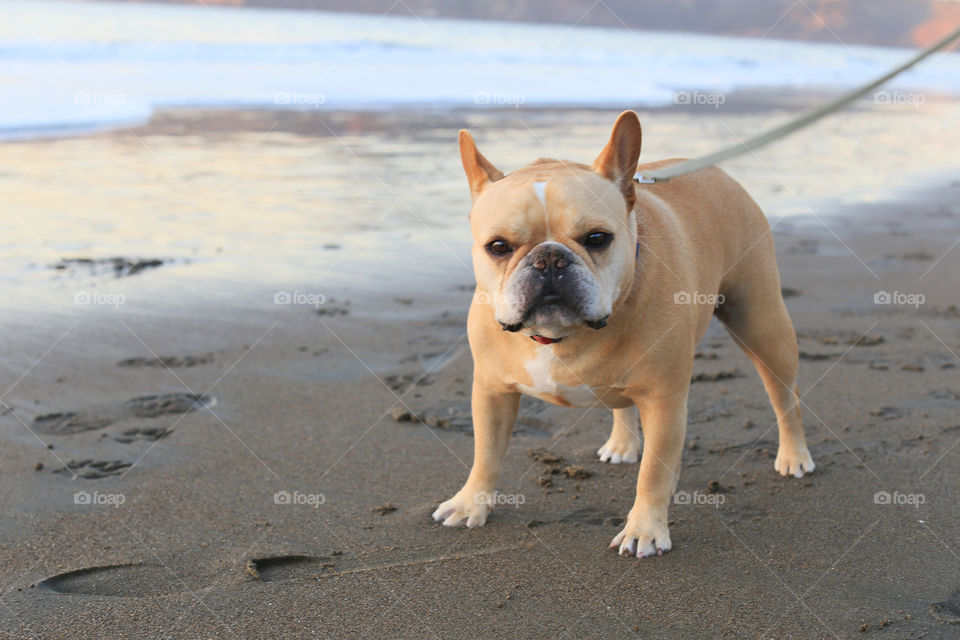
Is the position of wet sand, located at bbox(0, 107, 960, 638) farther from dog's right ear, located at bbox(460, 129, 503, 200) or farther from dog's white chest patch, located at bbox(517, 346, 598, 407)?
dog's right ear, located at bbox(460, 129, 503, 200)

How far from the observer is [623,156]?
10.4ft

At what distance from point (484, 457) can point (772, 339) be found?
1.36m

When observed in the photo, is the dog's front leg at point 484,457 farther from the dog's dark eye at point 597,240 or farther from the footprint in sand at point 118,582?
the footprint in sand at point 118,582

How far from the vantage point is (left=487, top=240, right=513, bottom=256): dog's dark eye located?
3010mm

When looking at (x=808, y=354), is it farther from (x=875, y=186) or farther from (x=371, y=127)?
(x=371, y=127)

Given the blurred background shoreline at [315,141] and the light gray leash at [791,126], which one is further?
the blurred background shoreline at [315,141]

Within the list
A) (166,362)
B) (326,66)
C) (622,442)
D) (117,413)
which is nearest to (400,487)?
(622,442)

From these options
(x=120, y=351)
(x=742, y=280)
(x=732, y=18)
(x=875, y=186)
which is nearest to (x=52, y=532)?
(x=120, y=351)

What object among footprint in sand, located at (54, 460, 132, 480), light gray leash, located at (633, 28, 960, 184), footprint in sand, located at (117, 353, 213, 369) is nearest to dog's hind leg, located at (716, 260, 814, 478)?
light gray leash, located at (633, 28, 960, 184)

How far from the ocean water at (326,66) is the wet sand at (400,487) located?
8.71 meters

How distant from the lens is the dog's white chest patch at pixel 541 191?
9.71 ft

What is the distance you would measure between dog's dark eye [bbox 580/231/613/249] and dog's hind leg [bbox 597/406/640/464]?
133cm

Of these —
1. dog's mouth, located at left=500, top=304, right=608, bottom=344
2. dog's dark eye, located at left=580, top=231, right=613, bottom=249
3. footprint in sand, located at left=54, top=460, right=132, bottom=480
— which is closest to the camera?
dog's mouth, located at left=500, top=304, right=608, bottom=344

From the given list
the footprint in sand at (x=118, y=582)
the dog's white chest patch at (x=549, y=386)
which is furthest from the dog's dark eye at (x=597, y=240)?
the footprint in sand at (x=118, y=582)
